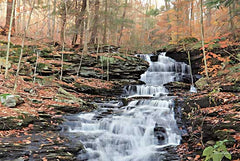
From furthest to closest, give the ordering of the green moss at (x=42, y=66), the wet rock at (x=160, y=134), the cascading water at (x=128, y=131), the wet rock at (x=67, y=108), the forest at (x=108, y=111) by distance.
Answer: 1. the green moss at (x=42, y=66)
2. the wet rock at (x=67, y=108)
3. the wet rock at (x=160, y=134)
4. the cascading water at (x=128, y=131)
5. the forest at (x=108, y=111)

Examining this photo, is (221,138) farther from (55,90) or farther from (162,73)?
(162,73)

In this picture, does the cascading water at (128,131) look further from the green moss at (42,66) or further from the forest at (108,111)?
the green moss at (42,66)

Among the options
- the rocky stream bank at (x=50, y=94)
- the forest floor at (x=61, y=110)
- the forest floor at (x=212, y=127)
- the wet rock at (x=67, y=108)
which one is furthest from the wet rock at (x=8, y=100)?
the forest floor at (x=212, y=127)

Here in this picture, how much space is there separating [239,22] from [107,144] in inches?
614

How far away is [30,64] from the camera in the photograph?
1172 cm

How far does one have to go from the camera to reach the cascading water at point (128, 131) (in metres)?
5.60

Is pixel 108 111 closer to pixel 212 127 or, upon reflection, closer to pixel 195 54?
pixel 212 127

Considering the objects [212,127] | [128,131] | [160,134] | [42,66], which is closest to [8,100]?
[128,131]

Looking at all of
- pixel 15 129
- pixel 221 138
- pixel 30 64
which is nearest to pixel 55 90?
pixel 30 64

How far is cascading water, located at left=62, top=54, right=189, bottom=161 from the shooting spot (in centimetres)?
560

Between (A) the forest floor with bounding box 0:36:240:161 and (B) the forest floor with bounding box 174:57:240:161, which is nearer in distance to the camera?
(B) the forest floor with bounding box 174:57:240:161

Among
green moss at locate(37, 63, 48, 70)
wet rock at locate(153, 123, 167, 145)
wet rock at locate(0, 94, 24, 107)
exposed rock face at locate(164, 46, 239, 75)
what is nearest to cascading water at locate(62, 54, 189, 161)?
wet rock at locate(153, 123, 167, 145)

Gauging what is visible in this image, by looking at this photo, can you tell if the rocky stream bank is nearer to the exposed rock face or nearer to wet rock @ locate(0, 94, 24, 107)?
wet rock @ locate(0, 94, 24, 107)

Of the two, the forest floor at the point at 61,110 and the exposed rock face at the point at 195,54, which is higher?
the exposed rock face at the point at 195,54
